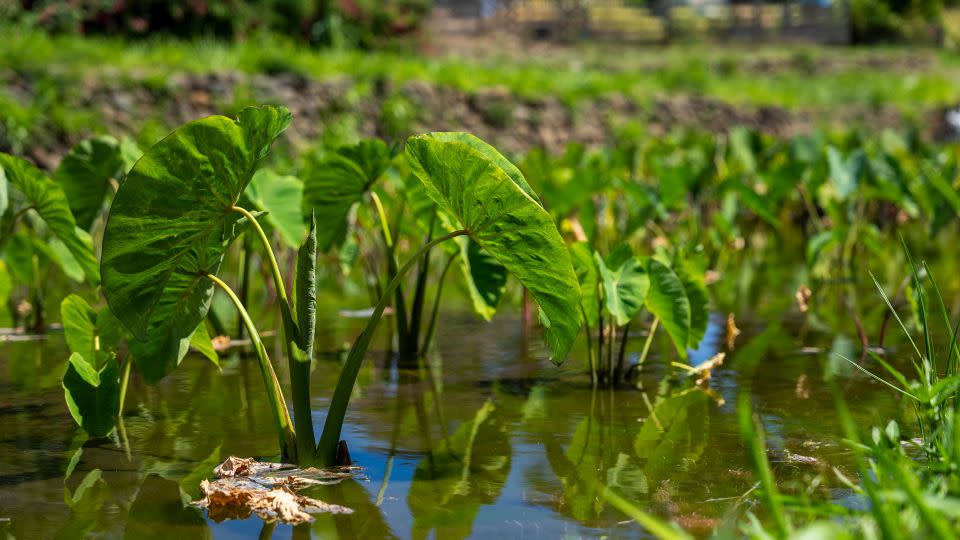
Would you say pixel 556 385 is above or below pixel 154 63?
below

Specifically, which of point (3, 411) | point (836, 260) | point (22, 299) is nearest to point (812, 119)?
point (836, 260)

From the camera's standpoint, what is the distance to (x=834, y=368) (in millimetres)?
2867

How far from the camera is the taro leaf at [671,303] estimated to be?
2.57m

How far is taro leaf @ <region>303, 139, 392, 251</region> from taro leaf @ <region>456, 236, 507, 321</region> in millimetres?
290

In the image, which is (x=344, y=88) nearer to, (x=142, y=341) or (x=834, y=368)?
(x=834, y=368)

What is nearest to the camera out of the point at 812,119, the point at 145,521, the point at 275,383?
the point at 145,521

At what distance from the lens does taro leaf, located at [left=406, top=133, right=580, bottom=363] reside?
6.08 feet

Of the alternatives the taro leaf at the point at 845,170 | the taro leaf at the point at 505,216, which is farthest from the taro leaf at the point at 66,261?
the taro leaf at the point at 845,170

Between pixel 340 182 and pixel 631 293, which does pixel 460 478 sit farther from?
pixel 340 182

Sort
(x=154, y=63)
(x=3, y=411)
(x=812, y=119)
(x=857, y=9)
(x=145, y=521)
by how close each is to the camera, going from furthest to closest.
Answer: (x=857, y=9) → (x=812, y=119) → (x=154, y=63) → (x=3, y=411) → (x=145, y=521)

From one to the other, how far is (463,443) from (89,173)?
1.40 metres

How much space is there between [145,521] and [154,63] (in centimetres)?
723

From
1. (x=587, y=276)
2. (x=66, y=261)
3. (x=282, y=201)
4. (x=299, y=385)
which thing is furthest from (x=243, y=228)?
(x=66, y=261)

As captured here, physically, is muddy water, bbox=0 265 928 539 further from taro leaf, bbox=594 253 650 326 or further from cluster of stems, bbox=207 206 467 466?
taro leaf, bbox=594 253 650 326
